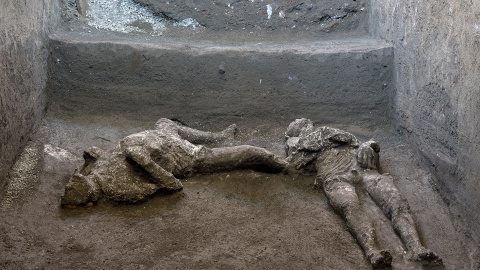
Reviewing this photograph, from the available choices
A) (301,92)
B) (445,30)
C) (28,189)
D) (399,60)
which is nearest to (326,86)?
(301,92)

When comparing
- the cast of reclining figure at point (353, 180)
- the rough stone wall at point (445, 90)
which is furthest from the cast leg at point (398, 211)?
the rough stone wall at point (445, 90)

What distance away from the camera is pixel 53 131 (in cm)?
458

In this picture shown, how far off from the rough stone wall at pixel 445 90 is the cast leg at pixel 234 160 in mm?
1231

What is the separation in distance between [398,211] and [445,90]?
1067 millimetres

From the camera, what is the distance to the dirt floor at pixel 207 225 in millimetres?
3027

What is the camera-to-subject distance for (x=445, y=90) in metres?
3.86

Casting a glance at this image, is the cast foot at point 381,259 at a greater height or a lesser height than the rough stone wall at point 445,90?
lesser

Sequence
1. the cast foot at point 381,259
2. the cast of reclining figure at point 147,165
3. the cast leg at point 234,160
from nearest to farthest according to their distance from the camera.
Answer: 1. the cast foot at point 381,259
2. the cast of reclining figure at point 147,165
3. the cast leg at point 234,160

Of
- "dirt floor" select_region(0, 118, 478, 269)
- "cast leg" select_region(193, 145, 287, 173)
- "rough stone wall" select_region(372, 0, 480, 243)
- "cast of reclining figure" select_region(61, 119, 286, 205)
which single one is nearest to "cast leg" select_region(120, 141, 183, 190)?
"cast of reclining figure" select_region(61, 119, 286, 205)

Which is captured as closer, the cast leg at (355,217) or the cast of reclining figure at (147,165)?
the cast leg at (355,217)

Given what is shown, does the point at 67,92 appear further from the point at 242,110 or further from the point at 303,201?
the point at 303,201

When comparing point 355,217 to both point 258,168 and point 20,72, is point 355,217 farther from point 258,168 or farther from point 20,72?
point 20,72

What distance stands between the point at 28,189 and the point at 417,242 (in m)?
2.63

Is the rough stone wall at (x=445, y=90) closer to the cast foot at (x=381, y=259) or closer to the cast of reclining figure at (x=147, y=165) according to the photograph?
the cast foot at (x=381, y=259)
